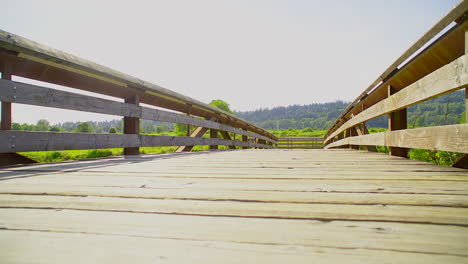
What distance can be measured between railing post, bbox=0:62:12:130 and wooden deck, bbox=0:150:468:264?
0.75 meters

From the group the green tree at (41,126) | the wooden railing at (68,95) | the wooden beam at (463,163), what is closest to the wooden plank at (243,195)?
the wooden railing at (68,95)

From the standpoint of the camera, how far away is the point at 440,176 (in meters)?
1.57

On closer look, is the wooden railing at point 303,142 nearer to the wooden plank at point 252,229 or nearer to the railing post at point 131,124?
the railing post at point 131,124

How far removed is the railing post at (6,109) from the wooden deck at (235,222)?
75cm

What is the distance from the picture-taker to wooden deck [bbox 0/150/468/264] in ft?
2.04

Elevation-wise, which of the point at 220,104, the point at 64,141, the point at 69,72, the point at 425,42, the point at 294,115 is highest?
the point at 294,115

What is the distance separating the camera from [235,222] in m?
0.82

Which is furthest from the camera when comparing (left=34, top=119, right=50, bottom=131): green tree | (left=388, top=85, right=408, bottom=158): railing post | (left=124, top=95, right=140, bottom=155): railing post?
(left=34, top=119, right=50, bottom=131): green tree

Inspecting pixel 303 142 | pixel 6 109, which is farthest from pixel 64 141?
pixel 303 142

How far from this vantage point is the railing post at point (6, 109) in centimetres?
184

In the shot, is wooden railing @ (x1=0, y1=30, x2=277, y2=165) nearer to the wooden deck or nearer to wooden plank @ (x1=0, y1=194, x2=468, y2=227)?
the wooden deck

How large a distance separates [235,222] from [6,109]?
216cm

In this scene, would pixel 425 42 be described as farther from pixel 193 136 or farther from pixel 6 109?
pixel 193 136

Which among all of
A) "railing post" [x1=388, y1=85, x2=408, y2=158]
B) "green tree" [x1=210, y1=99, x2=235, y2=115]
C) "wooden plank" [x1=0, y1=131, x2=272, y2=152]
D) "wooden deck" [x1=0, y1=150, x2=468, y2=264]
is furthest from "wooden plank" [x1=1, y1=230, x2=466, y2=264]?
"green tree" [x1=210, y1=99, x2=235, y2=115]
